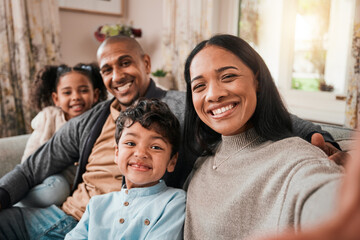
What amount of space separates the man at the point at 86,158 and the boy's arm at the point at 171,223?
27 centimetres

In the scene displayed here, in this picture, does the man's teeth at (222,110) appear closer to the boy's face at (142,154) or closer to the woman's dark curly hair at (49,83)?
the boy's face at (142,154)

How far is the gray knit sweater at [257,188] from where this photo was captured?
0.55 meters

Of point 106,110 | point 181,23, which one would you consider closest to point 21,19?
point 181,23

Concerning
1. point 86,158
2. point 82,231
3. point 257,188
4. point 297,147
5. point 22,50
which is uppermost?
point 22,50

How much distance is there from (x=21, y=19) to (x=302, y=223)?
3267mm

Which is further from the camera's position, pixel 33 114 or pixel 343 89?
pixel 33 114

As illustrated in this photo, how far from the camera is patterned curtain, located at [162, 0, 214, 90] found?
311 centimetres

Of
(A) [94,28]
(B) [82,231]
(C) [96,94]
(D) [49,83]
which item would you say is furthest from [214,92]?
(A) [94,28]

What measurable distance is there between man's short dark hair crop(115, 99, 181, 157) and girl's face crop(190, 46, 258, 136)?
0.73 feet

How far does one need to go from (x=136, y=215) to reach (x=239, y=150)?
1.33ft

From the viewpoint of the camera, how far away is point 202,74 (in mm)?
948

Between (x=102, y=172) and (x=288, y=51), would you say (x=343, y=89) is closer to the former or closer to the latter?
(x=288, y=51)

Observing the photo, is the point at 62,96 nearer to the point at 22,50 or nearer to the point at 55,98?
the point at 55,98

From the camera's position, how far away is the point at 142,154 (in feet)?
3.47
